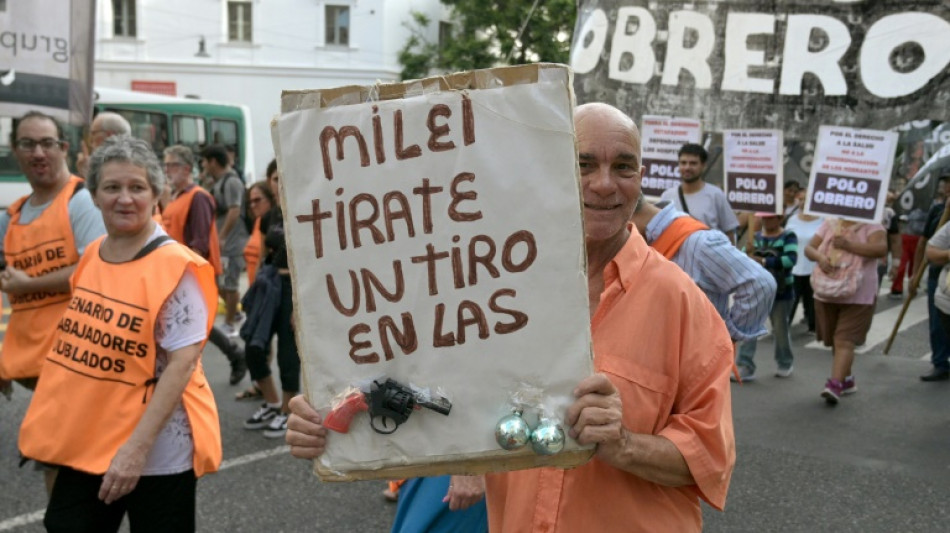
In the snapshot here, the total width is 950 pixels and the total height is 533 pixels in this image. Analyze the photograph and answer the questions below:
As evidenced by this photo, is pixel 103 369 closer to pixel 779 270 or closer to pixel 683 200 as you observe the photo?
pixel 683 200

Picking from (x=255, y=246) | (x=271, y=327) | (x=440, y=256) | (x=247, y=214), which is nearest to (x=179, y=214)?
(x=255, y=246)

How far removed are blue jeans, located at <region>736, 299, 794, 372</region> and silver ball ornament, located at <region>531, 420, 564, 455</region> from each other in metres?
6.54

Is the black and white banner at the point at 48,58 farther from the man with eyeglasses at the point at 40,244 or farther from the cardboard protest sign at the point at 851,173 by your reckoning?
the cardboard protest sign at the point at 851,173

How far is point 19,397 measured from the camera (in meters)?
6.80

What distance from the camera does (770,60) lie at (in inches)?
270

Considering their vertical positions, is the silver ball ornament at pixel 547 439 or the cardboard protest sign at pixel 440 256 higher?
the cardboard protest sign at pixel 440 256

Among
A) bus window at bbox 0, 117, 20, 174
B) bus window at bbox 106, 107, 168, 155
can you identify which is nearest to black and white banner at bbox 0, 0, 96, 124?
bus window at bbox 0, 117, 20, 174

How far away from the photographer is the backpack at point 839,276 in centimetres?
712

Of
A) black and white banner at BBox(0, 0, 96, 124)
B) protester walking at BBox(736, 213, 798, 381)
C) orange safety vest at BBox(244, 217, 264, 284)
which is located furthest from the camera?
protester walking at BBox(736, 213, 798, 381)

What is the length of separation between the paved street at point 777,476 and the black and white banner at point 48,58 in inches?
78.6

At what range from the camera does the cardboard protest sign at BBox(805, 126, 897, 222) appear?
6.52 metres

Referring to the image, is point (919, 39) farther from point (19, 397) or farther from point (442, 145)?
point (19, 397)

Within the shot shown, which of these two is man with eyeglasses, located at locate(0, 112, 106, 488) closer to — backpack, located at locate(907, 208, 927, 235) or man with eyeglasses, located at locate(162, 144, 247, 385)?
Answer: man with eyeglasses, located at locate(162, 144, 247, 385)

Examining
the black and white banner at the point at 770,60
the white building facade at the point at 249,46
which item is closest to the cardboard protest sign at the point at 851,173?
the black and white banner at the point at 770,60
